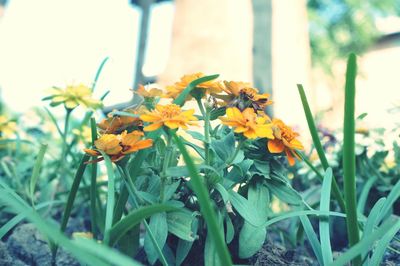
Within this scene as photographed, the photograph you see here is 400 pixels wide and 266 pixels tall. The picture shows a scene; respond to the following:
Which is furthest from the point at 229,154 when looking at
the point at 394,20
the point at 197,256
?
the point at 394,20

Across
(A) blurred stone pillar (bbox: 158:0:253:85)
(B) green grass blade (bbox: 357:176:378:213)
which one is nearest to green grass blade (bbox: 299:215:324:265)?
(B) green grass blade (bbox: 357:176:378:213)

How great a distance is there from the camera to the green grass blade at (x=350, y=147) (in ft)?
1.63

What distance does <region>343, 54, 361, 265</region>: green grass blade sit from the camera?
0.50 m

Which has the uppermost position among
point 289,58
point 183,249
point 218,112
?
point 289,58

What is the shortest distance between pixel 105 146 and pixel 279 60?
206cm

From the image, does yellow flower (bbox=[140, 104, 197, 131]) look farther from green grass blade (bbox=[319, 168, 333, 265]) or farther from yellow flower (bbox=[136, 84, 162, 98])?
green grass blade (bbox=[319, 168, 333, 265])

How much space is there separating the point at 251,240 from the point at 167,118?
0.70 feet

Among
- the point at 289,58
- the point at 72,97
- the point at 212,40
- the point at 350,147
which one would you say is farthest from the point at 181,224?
the point at 289,58

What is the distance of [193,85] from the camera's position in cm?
61

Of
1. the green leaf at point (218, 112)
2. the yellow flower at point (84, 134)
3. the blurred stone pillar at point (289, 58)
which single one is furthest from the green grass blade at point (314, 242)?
the blurred stone pillar at point (289, 58)

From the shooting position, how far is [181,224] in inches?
23.0

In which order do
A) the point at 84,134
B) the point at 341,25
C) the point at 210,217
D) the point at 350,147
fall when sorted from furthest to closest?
the point at 341,25 < the point at 84,134 < the point at 350,147 < the point at 210,217

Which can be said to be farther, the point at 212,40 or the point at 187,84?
the point at 212,40

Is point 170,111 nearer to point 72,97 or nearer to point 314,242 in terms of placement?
point 314,242
